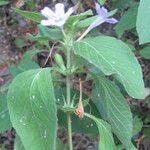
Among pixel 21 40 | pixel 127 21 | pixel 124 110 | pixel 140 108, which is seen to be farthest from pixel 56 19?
pixel 21 40

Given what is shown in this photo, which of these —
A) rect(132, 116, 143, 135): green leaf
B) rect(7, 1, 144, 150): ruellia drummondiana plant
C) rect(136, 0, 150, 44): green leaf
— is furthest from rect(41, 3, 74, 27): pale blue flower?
rect(132, 116, 143, 135): green leaf

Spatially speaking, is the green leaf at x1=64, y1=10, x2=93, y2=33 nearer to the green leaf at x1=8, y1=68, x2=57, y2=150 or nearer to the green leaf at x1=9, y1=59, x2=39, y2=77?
the green leaf at x1=8, y1=68, x2=57, y2=150

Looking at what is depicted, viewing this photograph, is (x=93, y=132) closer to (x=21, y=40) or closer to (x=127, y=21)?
(x=127, y=21)

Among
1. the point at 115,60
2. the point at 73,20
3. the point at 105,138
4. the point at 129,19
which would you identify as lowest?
the point at 105,138

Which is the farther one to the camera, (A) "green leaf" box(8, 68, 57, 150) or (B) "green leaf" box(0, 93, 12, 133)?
(B) "green leaf" box(0, 93, 12, 133)

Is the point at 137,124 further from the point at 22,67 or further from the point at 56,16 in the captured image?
the point at 56,16

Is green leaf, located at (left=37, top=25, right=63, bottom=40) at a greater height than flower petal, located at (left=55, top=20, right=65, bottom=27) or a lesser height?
lesser

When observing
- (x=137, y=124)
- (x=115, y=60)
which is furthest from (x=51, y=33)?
(x=137, y=124)
